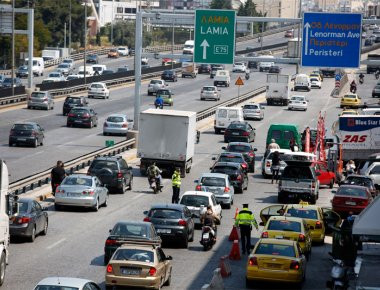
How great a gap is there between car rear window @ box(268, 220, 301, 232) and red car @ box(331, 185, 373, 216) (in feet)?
30.9

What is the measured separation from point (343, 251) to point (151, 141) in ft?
83.0

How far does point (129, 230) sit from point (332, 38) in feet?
80.3

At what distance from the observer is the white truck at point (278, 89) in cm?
9594

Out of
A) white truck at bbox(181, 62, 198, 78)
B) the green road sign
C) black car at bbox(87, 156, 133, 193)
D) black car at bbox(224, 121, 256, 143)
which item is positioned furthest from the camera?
white truck at bbox(181, 62, 198, 78)

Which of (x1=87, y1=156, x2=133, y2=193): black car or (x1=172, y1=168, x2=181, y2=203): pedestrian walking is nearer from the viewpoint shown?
(x1=172, y1=168, x2=181, y2=203): pedestrian walking

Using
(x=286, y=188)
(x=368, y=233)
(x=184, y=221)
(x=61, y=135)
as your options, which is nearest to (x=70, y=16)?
(x=61, y=135)

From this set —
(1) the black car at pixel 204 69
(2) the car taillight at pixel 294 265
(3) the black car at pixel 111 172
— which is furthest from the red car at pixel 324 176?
(1) the black car at pixel 204 69

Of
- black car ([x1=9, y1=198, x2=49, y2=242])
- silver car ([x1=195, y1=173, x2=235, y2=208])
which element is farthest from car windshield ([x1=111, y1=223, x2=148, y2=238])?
silver car ([x1=195, y1=173, x2=235, y2=208])

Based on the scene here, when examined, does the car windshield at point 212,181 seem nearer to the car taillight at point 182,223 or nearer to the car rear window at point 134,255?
the car taillight at point 182,223

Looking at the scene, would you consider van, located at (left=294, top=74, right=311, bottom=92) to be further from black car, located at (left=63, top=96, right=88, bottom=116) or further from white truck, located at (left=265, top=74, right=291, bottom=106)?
black car, located at (left=63, top=96, right=88, bottom=116)

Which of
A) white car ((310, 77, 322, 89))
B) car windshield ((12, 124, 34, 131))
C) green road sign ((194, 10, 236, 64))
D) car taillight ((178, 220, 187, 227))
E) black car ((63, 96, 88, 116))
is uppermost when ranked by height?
green road sign ((194, 10, 236, 64))

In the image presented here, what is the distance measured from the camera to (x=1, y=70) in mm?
138125

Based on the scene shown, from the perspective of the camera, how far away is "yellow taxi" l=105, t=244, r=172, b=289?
82.9 ft

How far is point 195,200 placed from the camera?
37438 mm
